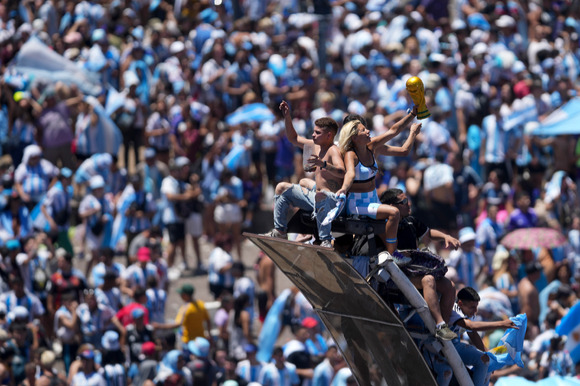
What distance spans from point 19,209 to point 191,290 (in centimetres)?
389

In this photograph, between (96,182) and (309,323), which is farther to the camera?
(96,182)

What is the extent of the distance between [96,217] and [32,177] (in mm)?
1227

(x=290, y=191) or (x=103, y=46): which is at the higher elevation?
(x=290, y=191)

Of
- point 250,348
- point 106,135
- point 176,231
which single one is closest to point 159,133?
point 106,135

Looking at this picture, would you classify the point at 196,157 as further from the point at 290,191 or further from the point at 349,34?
the point at 290,191

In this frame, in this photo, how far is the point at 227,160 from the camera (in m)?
21.1

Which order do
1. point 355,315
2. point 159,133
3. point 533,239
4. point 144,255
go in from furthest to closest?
point 159,133 → point 144,255 → point 533,239 → point 355,315

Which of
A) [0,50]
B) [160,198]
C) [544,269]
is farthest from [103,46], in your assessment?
[544,269]

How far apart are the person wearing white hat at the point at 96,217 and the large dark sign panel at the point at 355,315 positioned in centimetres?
966

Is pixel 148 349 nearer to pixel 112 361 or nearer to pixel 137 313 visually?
pixel 112 361

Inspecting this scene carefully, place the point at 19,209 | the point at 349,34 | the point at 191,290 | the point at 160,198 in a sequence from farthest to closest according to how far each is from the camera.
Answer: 1. the point at 349,34
2. the point at 160,198
3. the point at 19,209
4. the point at 191,290

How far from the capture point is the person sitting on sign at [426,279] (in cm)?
1041

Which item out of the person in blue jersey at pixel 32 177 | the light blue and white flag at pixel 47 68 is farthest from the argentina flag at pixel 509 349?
the light blue and white flag at pixel 47 68

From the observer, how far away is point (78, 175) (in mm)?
20906
